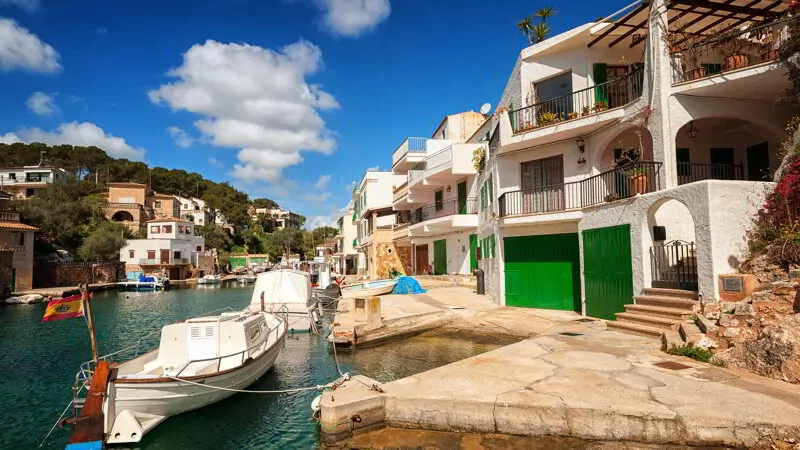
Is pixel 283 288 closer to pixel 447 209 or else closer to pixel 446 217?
pixel 446 217

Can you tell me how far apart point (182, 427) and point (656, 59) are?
16.5m

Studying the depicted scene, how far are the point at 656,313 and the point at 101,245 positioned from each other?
6542 cm

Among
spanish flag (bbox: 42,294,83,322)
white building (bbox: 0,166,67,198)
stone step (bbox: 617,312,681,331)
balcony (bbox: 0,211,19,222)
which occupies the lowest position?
stone step (bbox: 617,312,681,331)

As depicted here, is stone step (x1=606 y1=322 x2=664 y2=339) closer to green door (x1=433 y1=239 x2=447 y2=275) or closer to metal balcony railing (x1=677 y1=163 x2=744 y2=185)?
metal balcony railing (x1=677 y1=163 x2=744 y2=185)

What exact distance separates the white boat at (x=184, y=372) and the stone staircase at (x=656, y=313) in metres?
9.96

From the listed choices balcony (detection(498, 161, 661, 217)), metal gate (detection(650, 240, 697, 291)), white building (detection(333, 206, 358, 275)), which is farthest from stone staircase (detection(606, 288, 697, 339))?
white building (detection(333, 206, 358, 275))

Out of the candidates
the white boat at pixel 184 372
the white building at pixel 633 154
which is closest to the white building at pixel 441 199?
the white building at pixel 633 154

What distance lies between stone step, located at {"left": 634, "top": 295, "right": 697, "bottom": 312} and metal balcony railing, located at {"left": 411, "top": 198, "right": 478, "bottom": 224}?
14689 mm

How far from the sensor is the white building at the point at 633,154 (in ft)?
40.2

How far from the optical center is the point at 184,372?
975 cm

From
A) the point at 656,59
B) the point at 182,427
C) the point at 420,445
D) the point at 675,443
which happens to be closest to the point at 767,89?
the point at 656,59

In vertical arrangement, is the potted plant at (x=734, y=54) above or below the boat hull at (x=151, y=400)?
above

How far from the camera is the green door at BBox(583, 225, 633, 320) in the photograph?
13.3m

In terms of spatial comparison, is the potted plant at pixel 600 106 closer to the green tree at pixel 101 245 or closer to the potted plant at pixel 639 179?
the potted plant at pixel 639 179
